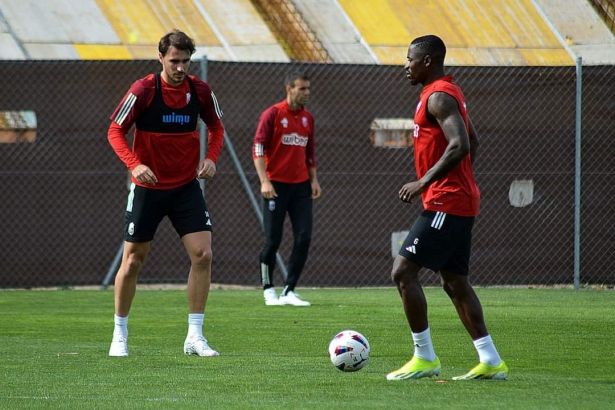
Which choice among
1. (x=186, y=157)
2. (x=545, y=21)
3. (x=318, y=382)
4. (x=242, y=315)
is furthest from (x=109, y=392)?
(x=545, y=21)

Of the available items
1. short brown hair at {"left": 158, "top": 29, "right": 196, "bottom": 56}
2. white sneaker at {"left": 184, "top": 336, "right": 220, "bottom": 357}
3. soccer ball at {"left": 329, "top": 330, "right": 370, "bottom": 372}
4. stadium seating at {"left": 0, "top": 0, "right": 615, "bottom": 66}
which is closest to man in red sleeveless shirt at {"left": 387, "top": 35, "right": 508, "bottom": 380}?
soccer ball at {"left": 329, "top": 330, "right": 370, "bottom": 372}

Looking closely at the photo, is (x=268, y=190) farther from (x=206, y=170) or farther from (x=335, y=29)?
(x=335, y=29)

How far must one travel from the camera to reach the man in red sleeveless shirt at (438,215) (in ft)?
22.4

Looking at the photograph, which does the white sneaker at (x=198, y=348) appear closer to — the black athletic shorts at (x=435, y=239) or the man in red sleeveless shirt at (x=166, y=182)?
the man in red sleeveless shirt at (x=166, y=182)

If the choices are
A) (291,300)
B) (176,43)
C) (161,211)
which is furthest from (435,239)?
(291,300)

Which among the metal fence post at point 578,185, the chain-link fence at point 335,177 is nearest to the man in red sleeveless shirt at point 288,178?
the chain-link fence at point 335,177

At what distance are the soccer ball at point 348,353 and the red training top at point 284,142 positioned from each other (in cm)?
568

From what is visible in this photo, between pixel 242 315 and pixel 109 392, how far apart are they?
521 cm

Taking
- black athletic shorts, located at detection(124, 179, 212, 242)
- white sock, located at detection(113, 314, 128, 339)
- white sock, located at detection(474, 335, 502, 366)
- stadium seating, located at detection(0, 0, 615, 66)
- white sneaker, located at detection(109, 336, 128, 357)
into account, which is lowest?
white sock, located at detection(474, 335, 502, 366)

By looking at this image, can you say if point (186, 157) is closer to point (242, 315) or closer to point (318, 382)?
point (318, 382)

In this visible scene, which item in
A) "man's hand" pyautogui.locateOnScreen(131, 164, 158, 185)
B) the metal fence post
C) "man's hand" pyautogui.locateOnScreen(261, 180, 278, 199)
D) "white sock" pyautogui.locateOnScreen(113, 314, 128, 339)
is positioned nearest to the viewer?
"man's hand" pyautogui.locateOnScreen(131, 164, 158, 185)

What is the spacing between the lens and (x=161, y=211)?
8.37m

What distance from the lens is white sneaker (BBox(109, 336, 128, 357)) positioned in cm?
813

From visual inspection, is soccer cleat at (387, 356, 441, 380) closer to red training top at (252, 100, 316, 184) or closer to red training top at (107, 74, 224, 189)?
red training top at (107, 74, 224, 189)
